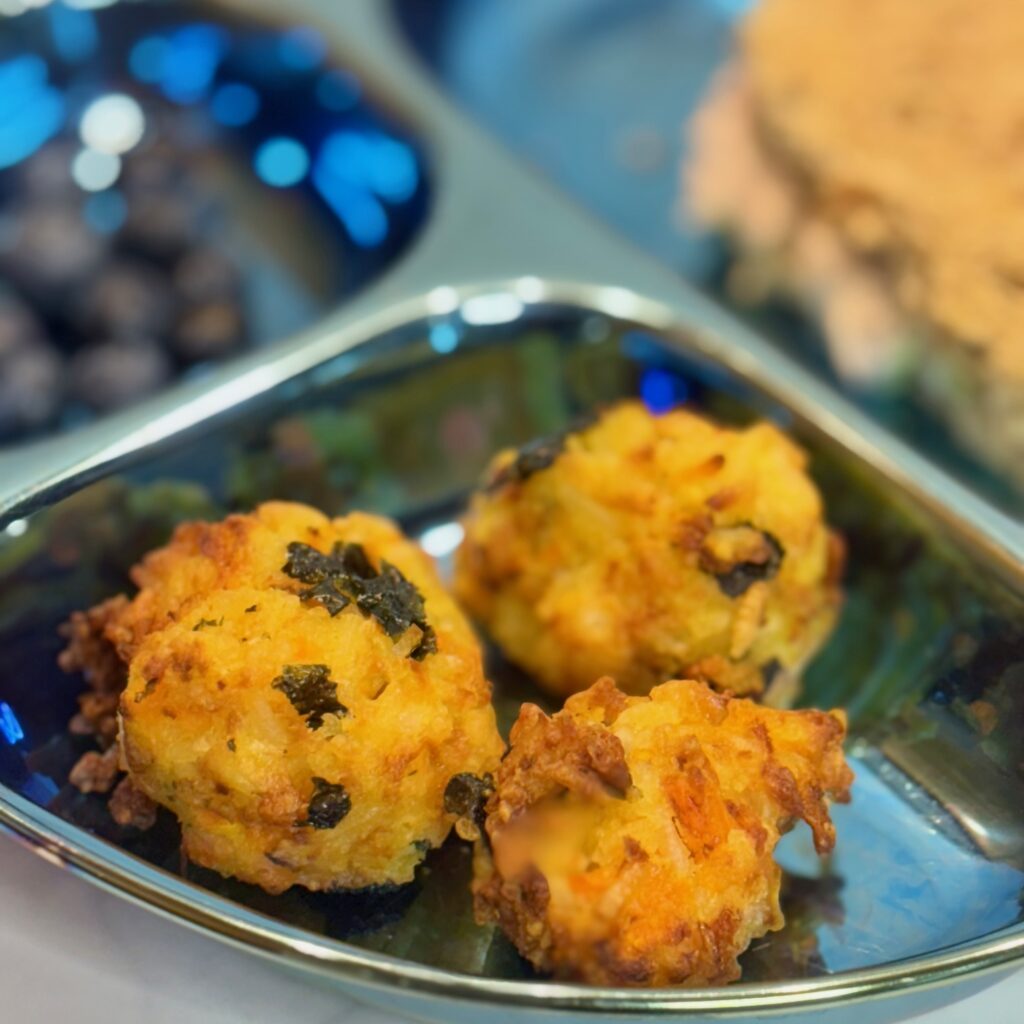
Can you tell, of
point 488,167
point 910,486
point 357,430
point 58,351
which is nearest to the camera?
point 910,486

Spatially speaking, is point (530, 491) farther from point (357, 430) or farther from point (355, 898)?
point (355, 898)

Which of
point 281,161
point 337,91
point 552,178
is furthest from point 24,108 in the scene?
point 552,178

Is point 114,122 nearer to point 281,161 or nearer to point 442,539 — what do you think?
point 281,161

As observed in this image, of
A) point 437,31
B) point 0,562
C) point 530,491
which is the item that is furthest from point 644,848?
point 437,31

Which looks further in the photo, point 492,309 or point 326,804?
point 492,309

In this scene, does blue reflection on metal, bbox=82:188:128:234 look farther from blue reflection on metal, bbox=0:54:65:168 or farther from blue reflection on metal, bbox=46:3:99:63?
blue reflection on metal, bbox=46:3:99:63

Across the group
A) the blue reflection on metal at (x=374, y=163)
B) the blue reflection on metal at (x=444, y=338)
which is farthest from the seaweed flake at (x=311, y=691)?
the blue reflection on metal at (x=374, y=163)
